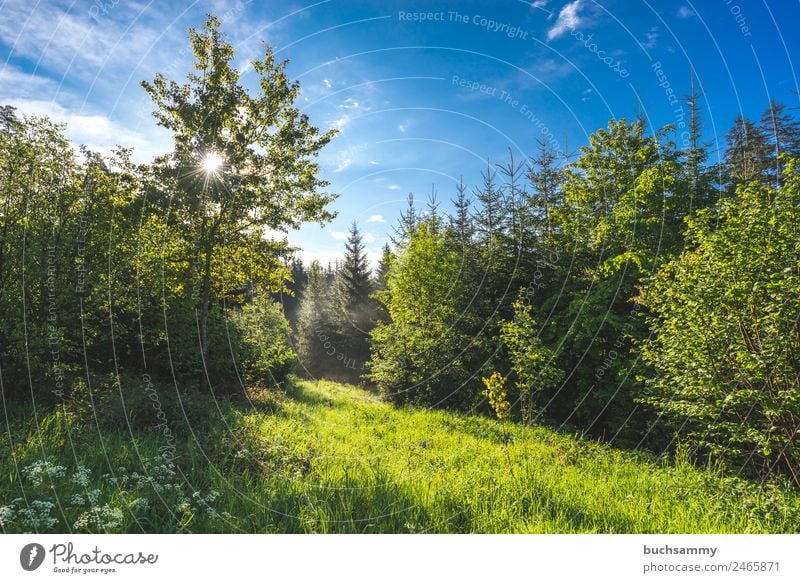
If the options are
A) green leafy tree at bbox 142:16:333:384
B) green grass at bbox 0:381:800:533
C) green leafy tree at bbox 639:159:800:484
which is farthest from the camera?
green leafy tree at bbox 142:16:333:384

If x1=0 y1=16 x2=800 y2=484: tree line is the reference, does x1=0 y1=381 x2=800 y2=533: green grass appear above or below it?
below

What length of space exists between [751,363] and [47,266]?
51.4ft

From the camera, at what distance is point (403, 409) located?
14.7m

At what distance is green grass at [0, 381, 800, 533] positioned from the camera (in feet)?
13.7

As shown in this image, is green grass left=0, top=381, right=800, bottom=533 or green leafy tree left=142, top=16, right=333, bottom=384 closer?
green grass left=0, top=381, right=800, bottom=533

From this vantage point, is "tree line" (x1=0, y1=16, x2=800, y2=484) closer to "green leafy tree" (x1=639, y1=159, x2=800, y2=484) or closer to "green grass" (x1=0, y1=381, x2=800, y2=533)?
"green leafy tree" (x1=639, y1=159, x2=800, y2=484)

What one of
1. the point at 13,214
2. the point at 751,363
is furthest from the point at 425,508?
the point at 13,214

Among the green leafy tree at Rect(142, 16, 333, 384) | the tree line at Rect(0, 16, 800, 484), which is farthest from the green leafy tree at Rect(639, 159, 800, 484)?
the green leafy tree at Rect(142, 16, 333, 384)
